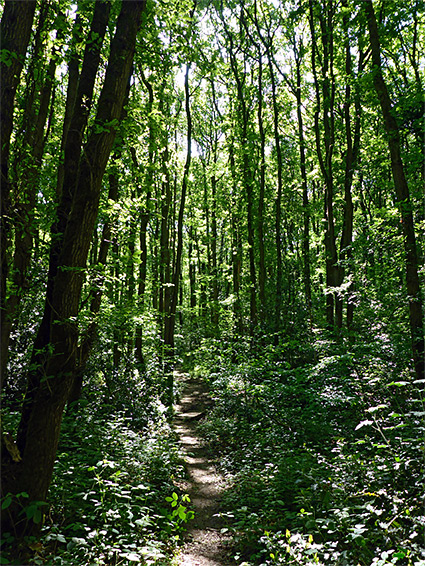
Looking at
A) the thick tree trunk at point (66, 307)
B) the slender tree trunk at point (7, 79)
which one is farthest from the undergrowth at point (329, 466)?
the slender tree trunk at point (7, 79)

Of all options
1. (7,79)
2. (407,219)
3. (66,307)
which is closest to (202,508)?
(66,307)

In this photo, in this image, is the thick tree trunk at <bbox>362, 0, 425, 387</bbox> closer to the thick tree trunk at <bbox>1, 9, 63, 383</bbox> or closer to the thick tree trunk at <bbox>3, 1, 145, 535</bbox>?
the thick tree trunk at <bbox>3, 1, 145, 535</bbox>

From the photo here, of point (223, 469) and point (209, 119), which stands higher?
point (209, 119)

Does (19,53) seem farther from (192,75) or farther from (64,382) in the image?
(192,75)

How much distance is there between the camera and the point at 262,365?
856cm

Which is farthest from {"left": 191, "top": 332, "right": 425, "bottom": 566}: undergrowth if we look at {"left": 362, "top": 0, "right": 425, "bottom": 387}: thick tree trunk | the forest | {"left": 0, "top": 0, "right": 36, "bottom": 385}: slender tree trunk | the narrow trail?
{"left": 0, "top": 0, "right": 36, "bottom": 385}: slender tree trunk

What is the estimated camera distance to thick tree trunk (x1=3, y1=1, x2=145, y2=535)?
373cm

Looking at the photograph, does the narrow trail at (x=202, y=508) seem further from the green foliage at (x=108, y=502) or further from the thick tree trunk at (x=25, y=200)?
the thick tree trunk at (x=25, y=200)

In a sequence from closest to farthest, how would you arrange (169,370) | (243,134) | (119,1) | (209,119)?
(119,1)
(169,370)
(243,134)
(209,119)

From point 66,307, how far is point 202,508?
3.87 m

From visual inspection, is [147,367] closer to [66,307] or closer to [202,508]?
[202,508]

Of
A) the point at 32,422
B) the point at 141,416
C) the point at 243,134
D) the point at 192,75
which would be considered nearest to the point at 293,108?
the point at 243,134

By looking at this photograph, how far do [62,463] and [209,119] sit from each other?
766 inches

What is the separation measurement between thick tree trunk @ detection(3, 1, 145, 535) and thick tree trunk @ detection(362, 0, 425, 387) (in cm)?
478
